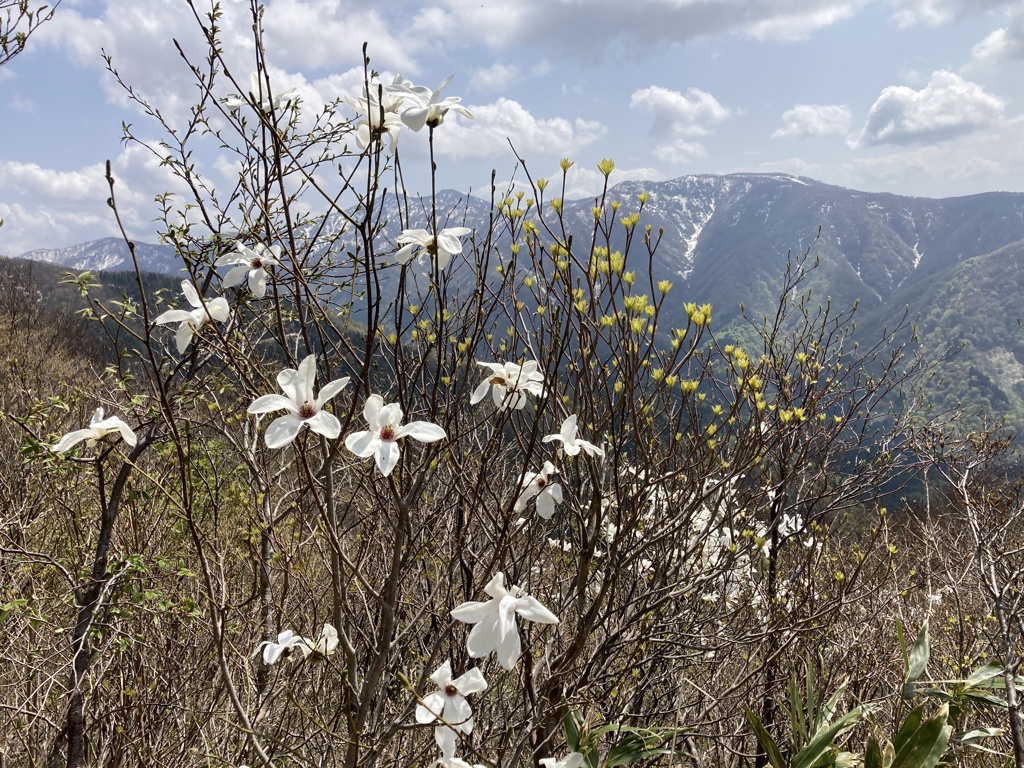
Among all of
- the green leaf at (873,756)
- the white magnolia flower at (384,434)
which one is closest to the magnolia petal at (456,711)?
the white magnolia flower at (384,434)

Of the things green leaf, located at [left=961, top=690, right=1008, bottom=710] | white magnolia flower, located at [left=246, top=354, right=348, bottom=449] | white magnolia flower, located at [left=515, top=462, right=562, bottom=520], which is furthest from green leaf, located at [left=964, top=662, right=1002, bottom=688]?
white magnolia flower, located at [left=246, top=354, right=348, bottom=449]

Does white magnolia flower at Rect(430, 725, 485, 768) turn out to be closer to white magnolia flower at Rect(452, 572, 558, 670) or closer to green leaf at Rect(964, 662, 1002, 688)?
white magnolia flower at Rect(452, 572, 558, 670)

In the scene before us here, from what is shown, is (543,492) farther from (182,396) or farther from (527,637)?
(182,396)

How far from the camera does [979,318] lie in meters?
146

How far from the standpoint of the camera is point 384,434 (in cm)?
135

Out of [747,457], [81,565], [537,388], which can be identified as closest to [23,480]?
[81,565]

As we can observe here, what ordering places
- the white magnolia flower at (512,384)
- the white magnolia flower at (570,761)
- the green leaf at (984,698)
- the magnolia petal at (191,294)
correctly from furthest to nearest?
the green leaf at (984,698)
the white magnolia flower at (570,761)
the white magnolia flower at (512,384)
the magnolia petal at (191,294)

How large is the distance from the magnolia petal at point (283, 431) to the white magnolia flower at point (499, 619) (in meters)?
0.50

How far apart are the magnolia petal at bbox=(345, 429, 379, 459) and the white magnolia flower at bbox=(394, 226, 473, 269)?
1.60 ft

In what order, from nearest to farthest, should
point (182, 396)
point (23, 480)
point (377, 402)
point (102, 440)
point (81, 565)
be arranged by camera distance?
point (377, 402) → point (102, 440) → point (182, 396) → point (81, 565) → point (23, 480)

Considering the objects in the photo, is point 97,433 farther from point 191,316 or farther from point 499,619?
point 499,619

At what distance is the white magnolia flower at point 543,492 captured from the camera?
1.77 metres

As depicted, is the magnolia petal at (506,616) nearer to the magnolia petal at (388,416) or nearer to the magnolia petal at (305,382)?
the magnolia petal at (388,416)

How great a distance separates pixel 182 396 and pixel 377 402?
164cm
